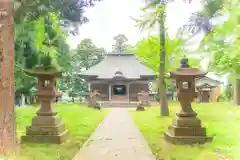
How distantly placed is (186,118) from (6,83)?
319 centimetres

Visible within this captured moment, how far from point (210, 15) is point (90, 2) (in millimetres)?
2281

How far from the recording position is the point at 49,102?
5527 mm

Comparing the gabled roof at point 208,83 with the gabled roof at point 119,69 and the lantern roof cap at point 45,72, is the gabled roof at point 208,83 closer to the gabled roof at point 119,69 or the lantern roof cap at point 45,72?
the gabled roof at point 119,69

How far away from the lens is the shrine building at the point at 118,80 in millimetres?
17766

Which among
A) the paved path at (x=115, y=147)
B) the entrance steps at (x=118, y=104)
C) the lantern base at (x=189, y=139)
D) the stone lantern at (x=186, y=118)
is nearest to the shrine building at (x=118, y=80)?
the entrance steps at (x=118, y=104)

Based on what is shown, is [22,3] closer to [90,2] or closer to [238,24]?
[90,2]

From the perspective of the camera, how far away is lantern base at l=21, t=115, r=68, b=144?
17.1 feet

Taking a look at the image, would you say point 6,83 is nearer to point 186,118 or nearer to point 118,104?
point 186,118

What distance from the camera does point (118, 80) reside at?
17.9 meters

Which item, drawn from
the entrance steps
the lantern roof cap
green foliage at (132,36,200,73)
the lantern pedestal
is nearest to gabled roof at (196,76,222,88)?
green foliage at (132,36,200,73)

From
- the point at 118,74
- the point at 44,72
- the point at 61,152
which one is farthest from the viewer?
the point at 118,74

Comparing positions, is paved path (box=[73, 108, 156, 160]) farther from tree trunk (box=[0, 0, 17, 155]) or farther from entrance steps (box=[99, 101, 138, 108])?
entrance steps (box=[99, 101, 138, 108])

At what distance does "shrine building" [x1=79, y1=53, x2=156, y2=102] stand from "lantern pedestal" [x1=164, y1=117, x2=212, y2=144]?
12.4m

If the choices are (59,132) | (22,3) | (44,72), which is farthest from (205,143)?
(22,3)
